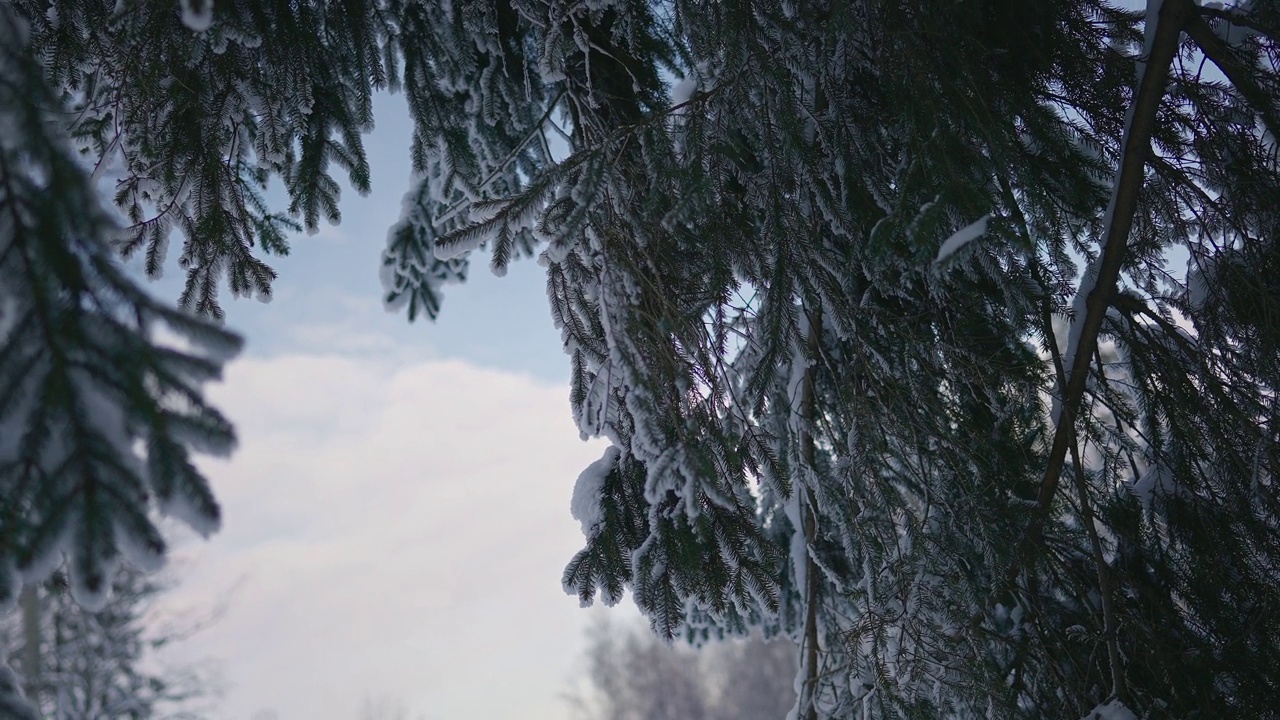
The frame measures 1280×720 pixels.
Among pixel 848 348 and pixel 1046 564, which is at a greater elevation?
pixel 848 348

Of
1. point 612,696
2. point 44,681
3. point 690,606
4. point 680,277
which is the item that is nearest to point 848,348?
point 680,277

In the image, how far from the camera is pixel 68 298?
3.76ft

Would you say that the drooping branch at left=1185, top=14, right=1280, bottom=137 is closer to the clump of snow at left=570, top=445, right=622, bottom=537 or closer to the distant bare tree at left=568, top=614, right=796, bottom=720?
the clump of snow at left=570, top=445, right=622, bottom=537

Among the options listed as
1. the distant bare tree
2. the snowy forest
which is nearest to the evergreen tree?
the snowy forest

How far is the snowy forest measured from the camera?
2180 mm

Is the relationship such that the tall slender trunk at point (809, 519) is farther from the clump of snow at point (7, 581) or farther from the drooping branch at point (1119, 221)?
the clump of snow at point (7, 581)

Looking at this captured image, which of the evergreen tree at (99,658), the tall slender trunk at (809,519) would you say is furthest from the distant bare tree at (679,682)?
the tall slender trunk at (809,519)

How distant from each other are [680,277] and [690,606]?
7.61 feet

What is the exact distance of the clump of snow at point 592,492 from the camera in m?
2.39

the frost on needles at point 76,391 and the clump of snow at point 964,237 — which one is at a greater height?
the clump of snow at point 964,237

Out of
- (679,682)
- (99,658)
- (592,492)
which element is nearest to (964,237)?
(592,492)

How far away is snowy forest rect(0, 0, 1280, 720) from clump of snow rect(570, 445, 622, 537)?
0.4 inches

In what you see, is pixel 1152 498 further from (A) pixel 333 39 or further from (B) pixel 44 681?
(B) pixel 44 681

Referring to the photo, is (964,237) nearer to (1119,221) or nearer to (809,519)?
(1119,221)
